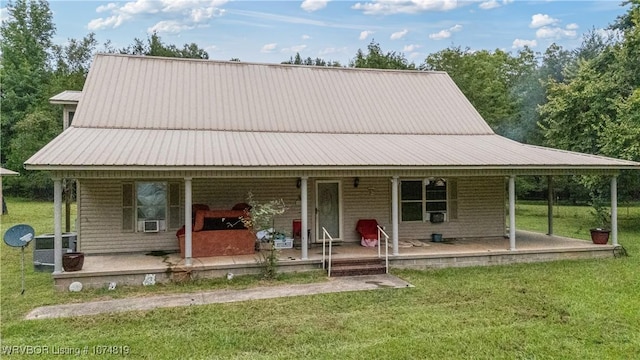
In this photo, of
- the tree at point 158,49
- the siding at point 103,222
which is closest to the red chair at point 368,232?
the siding at point 103,222

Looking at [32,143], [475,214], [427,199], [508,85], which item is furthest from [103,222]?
[508,85]

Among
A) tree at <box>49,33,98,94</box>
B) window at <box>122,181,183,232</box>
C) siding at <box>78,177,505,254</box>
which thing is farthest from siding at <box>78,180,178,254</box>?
tree at <box>49,33,98,94</box>

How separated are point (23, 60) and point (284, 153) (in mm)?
31974

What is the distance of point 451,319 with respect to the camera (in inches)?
254

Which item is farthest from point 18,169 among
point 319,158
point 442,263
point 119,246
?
point 442,263

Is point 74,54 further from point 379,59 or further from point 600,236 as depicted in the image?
point 600,236

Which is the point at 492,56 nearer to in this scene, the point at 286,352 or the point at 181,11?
the point at 181,11

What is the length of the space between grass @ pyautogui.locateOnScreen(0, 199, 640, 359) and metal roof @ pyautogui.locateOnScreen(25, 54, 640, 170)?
256 cm

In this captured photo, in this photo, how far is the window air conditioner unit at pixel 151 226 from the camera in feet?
34.5

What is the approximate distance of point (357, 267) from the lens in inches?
370

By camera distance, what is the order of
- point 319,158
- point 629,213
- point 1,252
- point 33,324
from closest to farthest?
point 33,324
point 319,158
point 1,252
point 629,213

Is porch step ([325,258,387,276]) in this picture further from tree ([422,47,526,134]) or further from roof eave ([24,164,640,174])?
tree ([422,47,526,134])

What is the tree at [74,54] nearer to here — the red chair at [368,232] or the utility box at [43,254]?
the utility box at [43,254]

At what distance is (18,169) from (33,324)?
26.5 m
